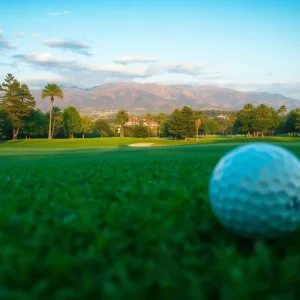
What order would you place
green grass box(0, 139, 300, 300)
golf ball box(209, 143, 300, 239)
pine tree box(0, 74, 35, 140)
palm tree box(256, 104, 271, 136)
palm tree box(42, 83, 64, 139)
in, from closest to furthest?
green grass box(0, 139, 300, 300) < golf ball box(209, 143, 300, 239) < pine tree box(0, 74, 35, 140) < palm tree box(42, 83, 64, 139) < palm tree box(256, 104, 271, 136)

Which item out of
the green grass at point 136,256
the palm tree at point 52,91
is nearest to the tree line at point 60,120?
the palm tree at point 52,91

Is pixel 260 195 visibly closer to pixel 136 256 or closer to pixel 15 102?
pixel 136 256

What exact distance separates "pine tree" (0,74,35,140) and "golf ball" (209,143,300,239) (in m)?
69.3

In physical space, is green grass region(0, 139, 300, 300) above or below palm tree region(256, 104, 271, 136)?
below

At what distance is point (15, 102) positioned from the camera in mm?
68125

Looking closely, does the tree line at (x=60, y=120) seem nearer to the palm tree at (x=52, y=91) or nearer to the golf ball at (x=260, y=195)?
the palm tree at (x=52, y=91)

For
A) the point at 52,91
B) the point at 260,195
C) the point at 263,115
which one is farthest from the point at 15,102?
the point at 260,195

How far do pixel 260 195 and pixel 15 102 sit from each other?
70921 mm

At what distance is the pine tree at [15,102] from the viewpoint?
67.5 metres

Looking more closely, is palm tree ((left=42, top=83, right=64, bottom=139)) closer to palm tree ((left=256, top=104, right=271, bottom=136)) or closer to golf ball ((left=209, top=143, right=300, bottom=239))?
palm tree ((left=256, top=104, right=271, bottom=136))

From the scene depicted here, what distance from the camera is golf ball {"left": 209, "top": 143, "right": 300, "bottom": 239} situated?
9.05 feet

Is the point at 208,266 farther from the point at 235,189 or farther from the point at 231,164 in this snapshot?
the point at 231,164

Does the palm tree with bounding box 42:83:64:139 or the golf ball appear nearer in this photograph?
the golf ball

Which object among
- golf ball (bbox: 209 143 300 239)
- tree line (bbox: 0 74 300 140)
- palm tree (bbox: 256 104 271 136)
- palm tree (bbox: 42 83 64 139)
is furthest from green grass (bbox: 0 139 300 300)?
palm tree (bbox: 256 104 271 136)
